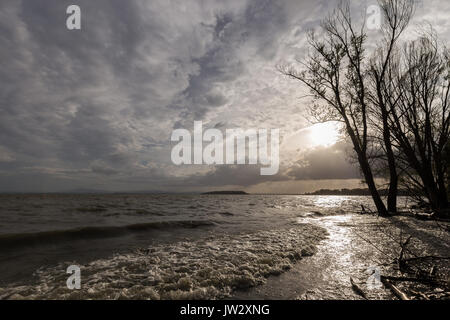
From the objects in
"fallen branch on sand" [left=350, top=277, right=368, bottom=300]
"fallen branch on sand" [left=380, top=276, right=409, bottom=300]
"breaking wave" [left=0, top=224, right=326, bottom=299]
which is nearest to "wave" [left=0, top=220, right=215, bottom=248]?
"breaking wave" [left=0, top=224, right=326, bottom=299]

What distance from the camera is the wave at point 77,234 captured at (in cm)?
773

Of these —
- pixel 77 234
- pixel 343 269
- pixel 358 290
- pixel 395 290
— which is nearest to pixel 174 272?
pixel 358 290

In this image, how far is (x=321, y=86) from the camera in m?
15.3

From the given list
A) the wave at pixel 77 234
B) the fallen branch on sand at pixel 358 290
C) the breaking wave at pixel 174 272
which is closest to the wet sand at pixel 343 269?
the fallen branch on sand at pixel 358 290

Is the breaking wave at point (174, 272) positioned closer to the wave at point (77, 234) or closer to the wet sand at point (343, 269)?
the wet sand at point (343, 269)

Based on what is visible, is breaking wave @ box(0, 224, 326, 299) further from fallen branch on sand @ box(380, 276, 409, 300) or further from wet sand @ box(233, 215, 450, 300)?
fallen branch on sand @ box(380, 276, 409, 300)

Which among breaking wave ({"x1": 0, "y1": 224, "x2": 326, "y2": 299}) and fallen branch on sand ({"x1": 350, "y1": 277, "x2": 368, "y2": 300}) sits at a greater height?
fallen branch on sand ({"x1": 350, "y1": 277, "x2": 368, "y2": 300})

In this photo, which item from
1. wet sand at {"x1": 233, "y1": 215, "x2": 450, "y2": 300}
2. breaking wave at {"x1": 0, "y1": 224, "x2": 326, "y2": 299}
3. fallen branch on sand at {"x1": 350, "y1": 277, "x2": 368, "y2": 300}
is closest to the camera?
fallen branch on sand at {"x1": 350, "y1": 277, "x2": 368, "y2": 300}

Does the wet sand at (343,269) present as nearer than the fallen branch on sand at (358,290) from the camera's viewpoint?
No

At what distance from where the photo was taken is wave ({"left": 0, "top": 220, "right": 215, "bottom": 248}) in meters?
7.73

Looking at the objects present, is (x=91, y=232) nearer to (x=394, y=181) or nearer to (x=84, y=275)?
(x=84, y=275)

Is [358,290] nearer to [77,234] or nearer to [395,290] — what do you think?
[395,290]

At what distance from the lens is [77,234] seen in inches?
352
